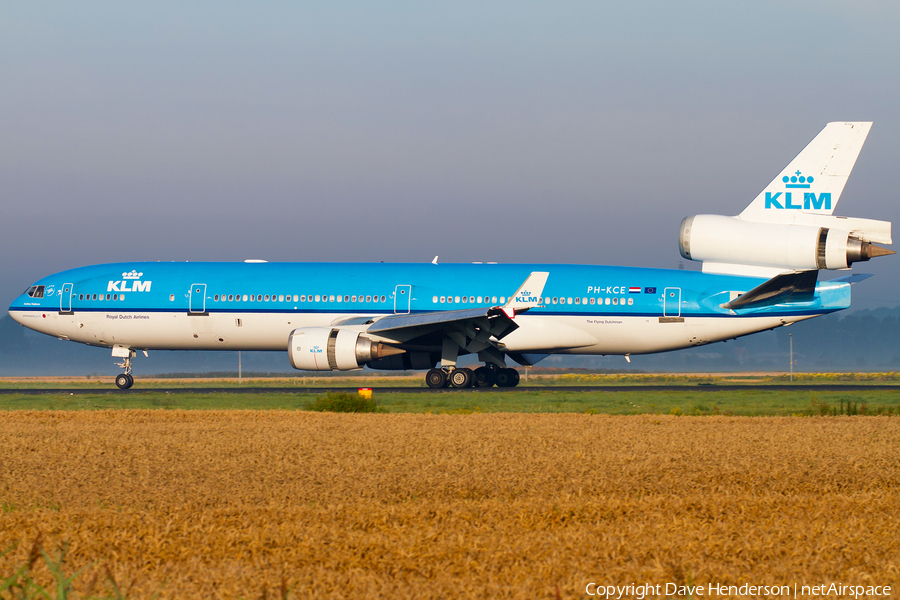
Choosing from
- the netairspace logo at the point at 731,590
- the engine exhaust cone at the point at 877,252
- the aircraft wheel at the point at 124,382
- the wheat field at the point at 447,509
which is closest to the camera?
the netairspace logo at the point at 731,590

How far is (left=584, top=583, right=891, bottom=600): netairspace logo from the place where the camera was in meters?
4.90

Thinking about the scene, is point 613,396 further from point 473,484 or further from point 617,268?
point 473,484

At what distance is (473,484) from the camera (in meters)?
8.78

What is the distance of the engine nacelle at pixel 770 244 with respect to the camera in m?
25.8

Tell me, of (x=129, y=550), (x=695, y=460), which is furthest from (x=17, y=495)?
(x=695, y=460)

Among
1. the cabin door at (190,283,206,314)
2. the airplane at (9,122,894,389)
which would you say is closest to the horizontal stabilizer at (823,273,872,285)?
the airplane at (9,122,894,389)

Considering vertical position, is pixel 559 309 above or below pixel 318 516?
above

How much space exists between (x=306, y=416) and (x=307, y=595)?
12.5m

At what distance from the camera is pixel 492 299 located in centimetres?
2886

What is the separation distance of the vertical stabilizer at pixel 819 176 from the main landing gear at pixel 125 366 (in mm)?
22691

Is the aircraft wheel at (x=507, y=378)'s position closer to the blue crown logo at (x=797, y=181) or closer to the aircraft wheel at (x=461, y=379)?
the aircraft wheel at (x=461, y=379)

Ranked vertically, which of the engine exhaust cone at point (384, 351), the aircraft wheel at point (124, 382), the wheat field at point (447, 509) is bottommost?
the wheat field at point (447, 509)

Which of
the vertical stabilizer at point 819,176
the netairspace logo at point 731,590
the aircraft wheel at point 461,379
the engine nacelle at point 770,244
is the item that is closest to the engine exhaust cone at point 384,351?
the aircraft wheel at point 461,379

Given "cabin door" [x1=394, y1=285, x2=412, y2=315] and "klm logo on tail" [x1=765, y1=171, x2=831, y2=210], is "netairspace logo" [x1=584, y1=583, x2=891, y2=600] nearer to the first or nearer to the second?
"cabin door" [x1=394, y1=285, x2=412, y2=315]
